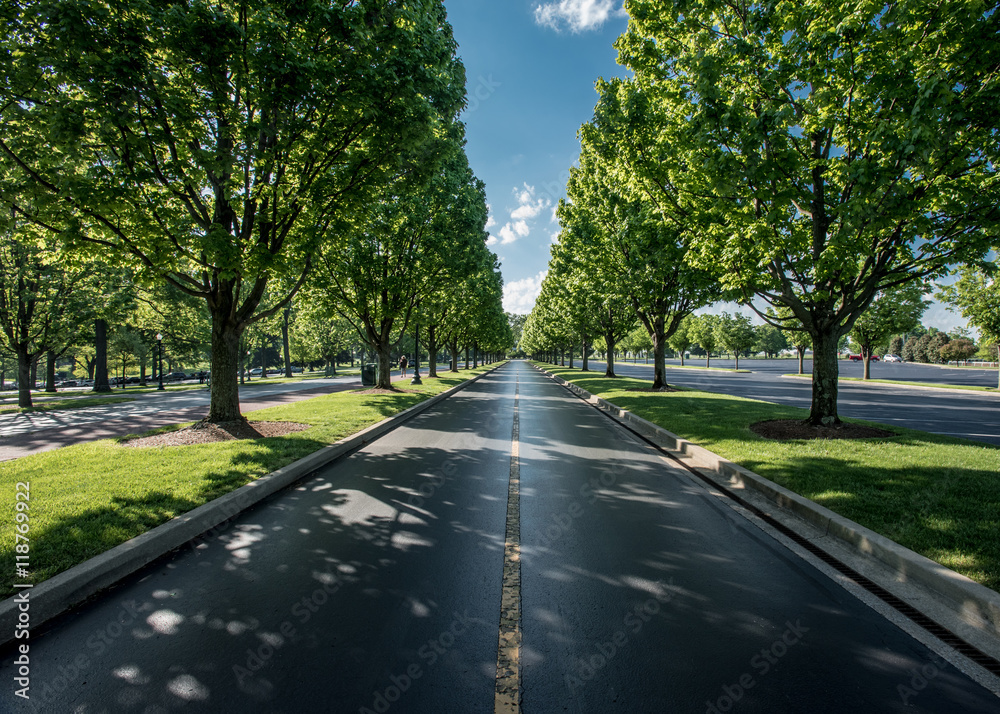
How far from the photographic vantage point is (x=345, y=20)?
7.65m

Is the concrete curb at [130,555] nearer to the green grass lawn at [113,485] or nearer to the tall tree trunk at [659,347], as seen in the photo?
the green grass lawn at [113,485]

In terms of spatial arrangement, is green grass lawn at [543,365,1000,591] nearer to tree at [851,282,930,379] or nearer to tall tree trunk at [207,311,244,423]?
tall tree trunk at [207,311,244,423]

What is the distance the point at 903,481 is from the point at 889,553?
2495 millimetres

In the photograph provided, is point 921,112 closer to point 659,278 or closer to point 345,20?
point 345,20

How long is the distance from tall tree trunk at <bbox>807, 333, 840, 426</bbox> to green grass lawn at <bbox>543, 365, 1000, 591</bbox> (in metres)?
1.14

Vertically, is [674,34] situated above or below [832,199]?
above

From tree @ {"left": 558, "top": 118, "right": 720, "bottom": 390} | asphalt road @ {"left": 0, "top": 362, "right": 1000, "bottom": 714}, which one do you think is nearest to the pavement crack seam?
asphalt road @ {"left": 0, "top": 362, "right": 1000, "bottom": 714}

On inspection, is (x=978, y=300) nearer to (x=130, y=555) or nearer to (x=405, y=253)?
(x=405, y=253)

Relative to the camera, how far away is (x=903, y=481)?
5.50 metres

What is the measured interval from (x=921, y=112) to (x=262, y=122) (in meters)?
11.0

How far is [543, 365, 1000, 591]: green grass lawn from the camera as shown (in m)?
3.83

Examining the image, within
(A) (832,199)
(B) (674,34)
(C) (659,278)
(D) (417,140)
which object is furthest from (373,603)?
(C) (659,278)

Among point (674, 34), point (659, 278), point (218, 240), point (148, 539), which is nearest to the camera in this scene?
point (148, 539)

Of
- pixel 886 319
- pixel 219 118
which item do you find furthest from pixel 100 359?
pixel 886 319
